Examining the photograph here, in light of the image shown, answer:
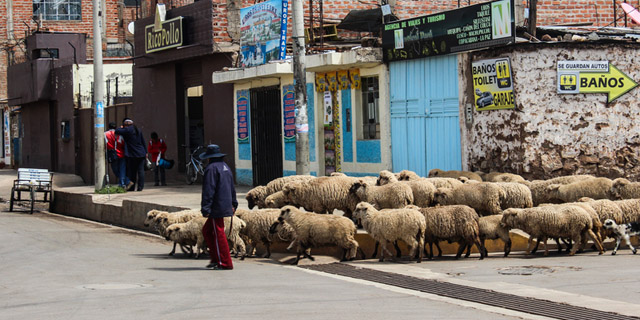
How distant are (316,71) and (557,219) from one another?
36.0ft

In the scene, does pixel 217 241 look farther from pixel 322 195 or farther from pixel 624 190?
pixel 624 190

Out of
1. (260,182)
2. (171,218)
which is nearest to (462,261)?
(171,218)

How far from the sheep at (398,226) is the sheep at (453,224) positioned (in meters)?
0.24

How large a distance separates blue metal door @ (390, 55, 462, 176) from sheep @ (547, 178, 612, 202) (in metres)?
4.26

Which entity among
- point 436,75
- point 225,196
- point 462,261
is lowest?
point 462,261

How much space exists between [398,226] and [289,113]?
1092 cm

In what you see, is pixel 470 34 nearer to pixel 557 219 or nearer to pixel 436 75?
pixel 436 75

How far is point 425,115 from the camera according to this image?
19.7 m

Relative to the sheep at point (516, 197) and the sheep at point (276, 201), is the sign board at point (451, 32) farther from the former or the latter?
the sheep at point (276, 201)

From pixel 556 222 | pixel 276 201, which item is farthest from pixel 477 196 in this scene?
pixel 276 201

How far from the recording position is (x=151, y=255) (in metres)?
14.0

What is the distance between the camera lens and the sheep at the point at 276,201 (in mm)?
15016

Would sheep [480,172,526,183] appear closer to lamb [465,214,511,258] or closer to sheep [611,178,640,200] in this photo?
sheep [611,178,640,200]

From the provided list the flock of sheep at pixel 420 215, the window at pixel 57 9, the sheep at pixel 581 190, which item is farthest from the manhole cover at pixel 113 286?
→ the window at pixel 57 9
